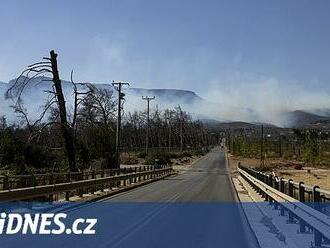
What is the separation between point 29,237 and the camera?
12.6 m

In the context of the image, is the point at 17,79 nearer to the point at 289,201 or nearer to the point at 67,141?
the point at 67,141

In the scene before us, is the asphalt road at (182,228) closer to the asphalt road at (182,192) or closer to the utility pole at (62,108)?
the asphalt road at (182,192)

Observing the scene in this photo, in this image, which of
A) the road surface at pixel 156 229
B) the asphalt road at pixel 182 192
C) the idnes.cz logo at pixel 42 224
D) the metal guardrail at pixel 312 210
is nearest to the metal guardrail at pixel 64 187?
the idnes.cz logo at pixel 42 224

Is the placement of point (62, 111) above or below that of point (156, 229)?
above

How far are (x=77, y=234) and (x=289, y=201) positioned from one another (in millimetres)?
5254

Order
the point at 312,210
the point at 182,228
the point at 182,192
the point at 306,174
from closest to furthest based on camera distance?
the point at 312,210 < the point at 182,228 < the point at 182,192 < the point at 306,174

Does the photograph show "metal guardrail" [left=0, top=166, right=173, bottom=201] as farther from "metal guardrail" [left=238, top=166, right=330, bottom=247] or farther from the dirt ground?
the dirt ground

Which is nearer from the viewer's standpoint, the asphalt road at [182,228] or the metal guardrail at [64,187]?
the asphalt road at [182,228]

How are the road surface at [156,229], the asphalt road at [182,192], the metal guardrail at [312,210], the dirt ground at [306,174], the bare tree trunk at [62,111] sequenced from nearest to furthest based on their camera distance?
the metal guardrail at [312,210]
the road surface at [156,229]
the asphalt road at [182,192]
the bare tree trunk at [62,111]
the dirt ground at [306,174]

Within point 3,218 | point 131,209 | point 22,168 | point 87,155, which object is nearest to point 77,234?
point 3,218

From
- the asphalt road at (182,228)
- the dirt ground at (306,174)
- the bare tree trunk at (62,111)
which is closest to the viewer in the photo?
the asphalt road at (182,228)

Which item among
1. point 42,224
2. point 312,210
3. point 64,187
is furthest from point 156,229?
point 64,187

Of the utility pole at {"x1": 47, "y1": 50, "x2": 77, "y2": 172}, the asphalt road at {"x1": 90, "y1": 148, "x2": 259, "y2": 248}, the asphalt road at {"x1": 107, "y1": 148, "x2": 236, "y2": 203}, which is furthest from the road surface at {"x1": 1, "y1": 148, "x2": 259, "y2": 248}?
the utility pole at {"x1": 47, "y1": 50, "x2": 77, "y2": 172}

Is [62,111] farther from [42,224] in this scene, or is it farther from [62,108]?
[42,224]
